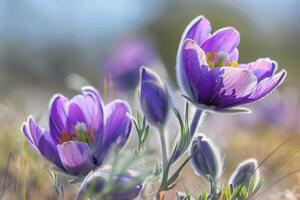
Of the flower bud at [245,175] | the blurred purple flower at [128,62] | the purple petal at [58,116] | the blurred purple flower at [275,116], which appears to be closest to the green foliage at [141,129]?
the purple petal at [58,116]

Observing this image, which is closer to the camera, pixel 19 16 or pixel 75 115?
pixel 75 115

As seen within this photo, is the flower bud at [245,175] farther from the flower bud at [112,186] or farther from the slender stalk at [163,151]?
the flower bud at [112,186]

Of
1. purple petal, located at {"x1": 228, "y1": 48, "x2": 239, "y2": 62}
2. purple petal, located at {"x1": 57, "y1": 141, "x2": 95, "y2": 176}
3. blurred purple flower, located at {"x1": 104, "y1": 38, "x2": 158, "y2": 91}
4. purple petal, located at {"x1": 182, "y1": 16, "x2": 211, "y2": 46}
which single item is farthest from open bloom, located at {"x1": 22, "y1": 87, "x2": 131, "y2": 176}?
blurred purple flower, located at {"x1": 104, "y1": 38, "x2": 158, "y2": 91}

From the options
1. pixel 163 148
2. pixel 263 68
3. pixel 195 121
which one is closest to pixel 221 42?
pixel 263 68

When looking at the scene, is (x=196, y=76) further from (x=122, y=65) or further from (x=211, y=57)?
(x=122, y=65)

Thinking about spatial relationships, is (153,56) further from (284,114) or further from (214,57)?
(214,57)

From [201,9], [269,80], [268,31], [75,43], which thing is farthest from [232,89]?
[268,31]
